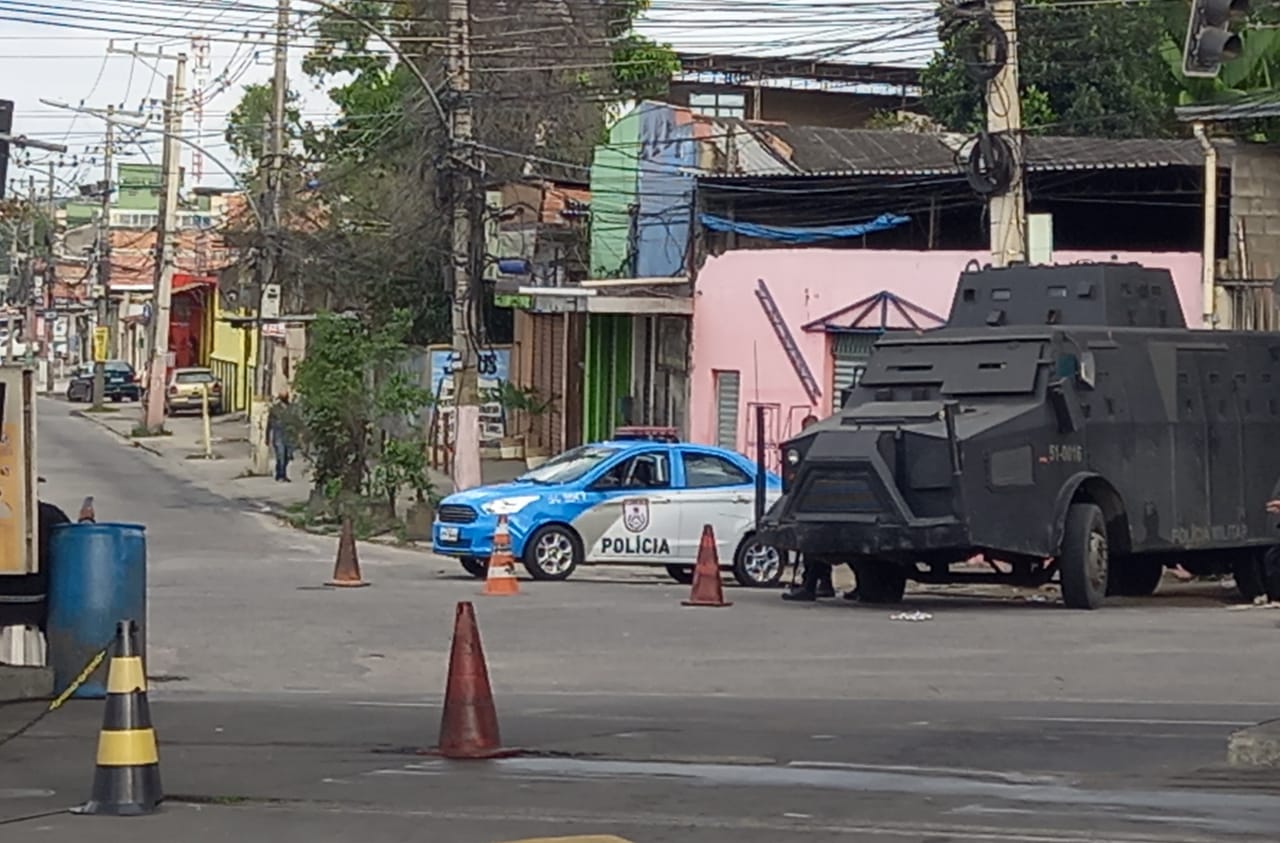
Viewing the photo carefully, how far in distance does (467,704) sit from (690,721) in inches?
79.1

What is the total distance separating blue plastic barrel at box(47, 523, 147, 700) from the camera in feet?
42.8

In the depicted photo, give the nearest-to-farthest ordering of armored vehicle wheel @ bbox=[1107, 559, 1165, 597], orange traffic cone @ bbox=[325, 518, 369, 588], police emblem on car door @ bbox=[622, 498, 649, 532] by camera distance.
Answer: armored vehicle wheel @ bbox=[1107, 559, 1165, 597] < orange traffic cone @ bbox=[325, 518, 369, 588] < police emblem on car door @ bbox=[622, 498, 649, 532]

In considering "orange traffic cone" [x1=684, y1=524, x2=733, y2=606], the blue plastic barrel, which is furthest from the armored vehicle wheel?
the blue plastic barrel

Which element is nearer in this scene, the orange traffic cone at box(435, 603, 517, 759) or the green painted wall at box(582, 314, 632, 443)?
the orange traffic cone at box(435, 603, 517, 759)

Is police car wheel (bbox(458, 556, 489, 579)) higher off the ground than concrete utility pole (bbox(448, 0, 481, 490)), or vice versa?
concrete utility pole (bbox(448, 0, 481, 490))

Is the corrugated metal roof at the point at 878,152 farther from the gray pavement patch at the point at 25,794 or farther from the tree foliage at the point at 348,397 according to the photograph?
the gray pavement patch at the point at 25,794

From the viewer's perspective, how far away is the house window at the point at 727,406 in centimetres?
3553

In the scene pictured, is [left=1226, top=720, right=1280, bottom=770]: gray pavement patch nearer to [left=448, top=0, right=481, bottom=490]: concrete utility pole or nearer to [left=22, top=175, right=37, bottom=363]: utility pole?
[left=448, top=0, right=481, bottom=490]: concrete utility pole

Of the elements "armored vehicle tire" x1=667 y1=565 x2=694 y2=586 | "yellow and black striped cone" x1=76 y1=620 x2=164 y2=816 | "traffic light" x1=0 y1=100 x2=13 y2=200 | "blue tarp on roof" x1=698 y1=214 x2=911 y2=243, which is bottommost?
"armored vehicle tire" x1=667 y1=565 x2=694 y2=586

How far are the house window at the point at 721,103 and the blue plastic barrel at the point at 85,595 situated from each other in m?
45.5

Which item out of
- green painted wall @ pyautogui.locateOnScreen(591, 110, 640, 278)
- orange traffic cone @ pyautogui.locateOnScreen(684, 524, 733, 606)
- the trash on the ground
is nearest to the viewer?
the trash on the ground

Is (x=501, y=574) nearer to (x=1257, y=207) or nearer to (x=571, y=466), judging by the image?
(x=571, y=466)

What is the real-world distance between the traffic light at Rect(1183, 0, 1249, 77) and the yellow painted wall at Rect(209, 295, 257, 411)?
5752 cm

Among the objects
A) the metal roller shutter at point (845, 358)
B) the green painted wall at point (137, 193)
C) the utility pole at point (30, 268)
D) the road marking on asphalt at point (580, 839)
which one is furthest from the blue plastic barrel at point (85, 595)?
the green painted wall at point (137, 193)
